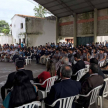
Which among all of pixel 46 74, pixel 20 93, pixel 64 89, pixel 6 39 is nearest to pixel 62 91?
pixel 64 89

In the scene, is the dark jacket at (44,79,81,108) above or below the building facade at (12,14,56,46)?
below

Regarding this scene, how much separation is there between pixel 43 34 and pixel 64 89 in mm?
20581

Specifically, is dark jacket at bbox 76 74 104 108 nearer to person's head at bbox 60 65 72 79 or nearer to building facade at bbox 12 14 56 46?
person's head at bbox 60 65 72 79

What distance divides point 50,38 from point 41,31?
1.97 m

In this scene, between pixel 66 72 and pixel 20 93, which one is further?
pixel 66 72

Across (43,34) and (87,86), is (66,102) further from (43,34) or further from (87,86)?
(43,34)

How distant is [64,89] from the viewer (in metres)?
2.36

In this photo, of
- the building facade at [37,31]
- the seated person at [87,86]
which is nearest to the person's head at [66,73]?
the seated person at [87,86]

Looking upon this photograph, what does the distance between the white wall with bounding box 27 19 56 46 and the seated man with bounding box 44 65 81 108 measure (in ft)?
63.9

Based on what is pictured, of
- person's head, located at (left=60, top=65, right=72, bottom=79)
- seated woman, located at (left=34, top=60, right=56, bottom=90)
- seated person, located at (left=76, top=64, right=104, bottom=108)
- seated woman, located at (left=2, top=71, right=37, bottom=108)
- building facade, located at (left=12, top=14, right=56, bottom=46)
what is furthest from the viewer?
building facade, located at (left=12, top=14, right=56, bottom=46)

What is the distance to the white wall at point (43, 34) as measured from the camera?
853 inches

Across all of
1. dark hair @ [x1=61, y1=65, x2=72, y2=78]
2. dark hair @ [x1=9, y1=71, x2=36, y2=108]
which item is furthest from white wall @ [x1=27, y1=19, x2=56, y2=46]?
dark hair @ [x1=9, y1=71, x2=36, y2=108]

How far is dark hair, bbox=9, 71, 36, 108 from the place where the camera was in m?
2.28

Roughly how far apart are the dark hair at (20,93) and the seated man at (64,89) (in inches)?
12.6
